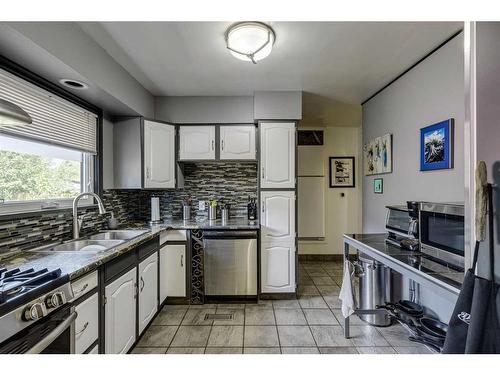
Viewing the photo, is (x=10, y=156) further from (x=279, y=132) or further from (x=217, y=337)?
(x=279, y=132)

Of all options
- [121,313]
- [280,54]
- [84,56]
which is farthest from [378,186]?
[84,56]

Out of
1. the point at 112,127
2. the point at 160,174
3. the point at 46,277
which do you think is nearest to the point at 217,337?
the point at 46,277

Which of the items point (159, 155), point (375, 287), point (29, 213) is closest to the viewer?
point (29, 213)

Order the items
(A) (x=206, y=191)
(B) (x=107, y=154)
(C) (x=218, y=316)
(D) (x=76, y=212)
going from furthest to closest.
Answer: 1. (A) (x=206, y=191)
2. (B) (x=107, y=154)
3. (C) (x=218, y=316)
4. (D) (x=76, y=212)

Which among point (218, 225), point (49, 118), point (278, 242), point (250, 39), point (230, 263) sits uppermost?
point (250, 39)

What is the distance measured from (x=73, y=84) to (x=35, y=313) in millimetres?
1654

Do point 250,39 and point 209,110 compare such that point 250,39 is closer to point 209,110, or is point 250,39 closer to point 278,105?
point 278,105

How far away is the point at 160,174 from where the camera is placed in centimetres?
303

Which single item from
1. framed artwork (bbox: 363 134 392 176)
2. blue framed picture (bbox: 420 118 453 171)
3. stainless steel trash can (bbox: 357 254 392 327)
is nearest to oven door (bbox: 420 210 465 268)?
blue framed picture (bbox: 420 118 453 171)

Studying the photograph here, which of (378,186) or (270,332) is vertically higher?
(378,186)

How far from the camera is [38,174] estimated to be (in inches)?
76.6

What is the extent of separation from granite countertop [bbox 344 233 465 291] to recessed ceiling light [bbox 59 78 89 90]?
2.48m

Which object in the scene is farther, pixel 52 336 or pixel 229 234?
pixel 229 234

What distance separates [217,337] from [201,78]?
2.45m
